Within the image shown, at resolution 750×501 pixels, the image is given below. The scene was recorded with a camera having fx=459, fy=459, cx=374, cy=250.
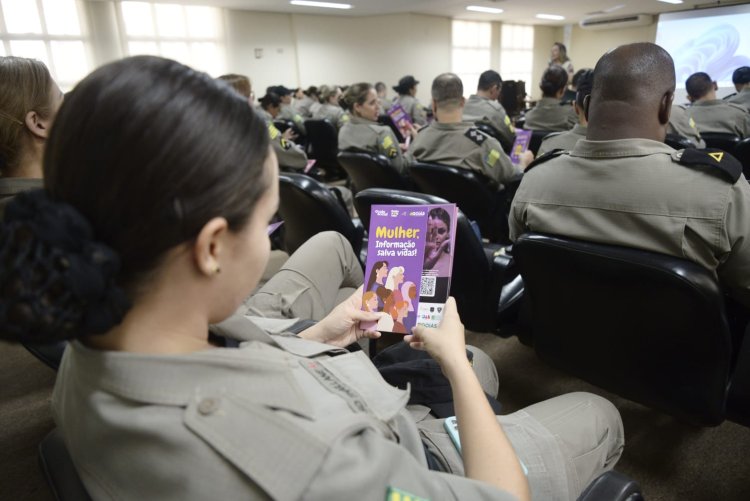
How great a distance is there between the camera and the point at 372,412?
1.91ft

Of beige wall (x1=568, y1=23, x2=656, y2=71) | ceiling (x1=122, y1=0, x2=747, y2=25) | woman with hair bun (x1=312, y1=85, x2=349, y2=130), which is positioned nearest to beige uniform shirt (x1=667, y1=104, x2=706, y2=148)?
woman with hair bun (x1=312, y1=85, x2=349, y2=130)

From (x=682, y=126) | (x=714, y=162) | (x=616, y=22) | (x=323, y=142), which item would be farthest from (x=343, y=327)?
(x=616, y=22)

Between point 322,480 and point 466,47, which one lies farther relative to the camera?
point 466,47

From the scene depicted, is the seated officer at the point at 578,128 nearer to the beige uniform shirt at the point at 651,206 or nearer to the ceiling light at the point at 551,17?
the beige uniform shirt at the point at 651,206

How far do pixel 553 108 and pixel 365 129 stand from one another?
180cm

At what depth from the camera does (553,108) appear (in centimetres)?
417

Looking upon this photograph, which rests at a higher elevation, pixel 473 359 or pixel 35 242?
pixel 35 242

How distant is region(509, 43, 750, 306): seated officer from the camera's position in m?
1.02

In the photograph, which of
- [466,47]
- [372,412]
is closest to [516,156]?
[372,412]

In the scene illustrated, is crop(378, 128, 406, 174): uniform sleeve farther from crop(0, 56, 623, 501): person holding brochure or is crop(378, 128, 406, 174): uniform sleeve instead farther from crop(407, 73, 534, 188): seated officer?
crop(0, 56, 623, 501): person holding brochure

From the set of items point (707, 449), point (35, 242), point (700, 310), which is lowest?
point (707, 449)

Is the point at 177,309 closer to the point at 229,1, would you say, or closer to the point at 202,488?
the point at 202,488

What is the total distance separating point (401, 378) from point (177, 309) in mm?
510

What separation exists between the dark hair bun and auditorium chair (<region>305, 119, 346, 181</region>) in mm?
5181
